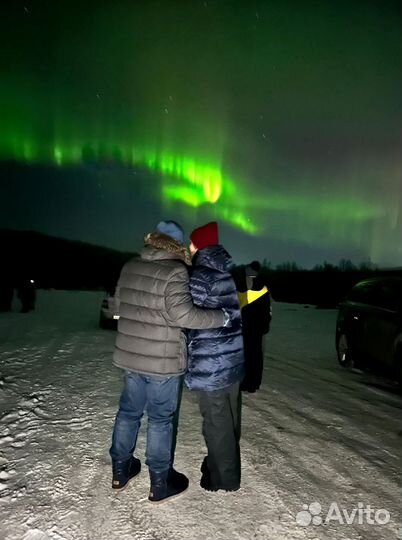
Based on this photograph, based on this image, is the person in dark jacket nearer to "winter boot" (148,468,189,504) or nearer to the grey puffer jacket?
the grey puffer jacket

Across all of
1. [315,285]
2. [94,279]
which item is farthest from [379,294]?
[94,279]

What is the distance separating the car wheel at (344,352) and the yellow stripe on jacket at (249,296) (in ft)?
10.9

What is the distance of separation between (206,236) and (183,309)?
0.63 metres

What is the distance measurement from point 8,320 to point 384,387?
10.4m

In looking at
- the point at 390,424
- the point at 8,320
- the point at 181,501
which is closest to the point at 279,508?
the point at 181,501

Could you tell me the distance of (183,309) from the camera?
8.85ft

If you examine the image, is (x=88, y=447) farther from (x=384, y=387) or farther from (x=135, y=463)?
(x=384, y=387)

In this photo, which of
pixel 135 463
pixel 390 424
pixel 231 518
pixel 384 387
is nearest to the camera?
pixel 231 518

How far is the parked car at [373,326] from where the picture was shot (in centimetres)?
629

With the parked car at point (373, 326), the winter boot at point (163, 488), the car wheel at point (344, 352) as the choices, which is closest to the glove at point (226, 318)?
the winter boot at point (163, 488)

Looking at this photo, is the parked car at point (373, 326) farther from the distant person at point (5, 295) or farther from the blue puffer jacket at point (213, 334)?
the distant person at point (5, 295)

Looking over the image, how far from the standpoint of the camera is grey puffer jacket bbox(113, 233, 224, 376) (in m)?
2.74

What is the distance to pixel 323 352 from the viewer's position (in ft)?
32.2

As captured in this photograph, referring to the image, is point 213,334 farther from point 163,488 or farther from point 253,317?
point 253,317
